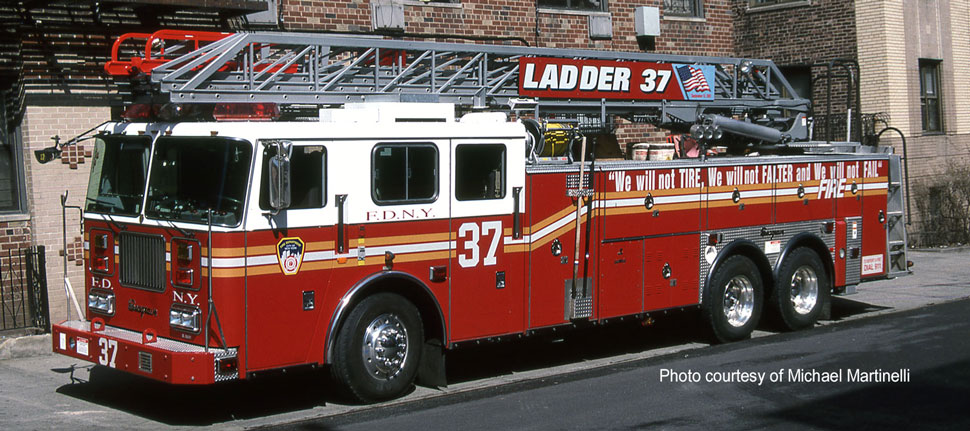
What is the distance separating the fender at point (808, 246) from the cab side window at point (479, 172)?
4.22m

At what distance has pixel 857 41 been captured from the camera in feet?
69.5

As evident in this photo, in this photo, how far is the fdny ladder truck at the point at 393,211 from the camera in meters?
8.20

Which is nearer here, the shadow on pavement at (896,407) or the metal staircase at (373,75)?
the shadow on pavement at (896,407)

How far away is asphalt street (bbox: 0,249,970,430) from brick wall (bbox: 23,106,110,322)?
1367 millimetres

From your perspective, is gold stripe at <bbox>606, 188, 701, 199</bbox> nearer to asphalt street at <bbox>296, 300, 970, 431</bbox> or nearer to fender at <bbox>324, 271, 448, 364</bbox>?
asphalt street at <bbox>296, 300, 970, 431</bbox>

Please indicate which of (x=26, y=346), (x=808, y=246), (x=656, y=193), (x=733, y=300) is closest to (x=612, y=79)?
(x=656, y=193)

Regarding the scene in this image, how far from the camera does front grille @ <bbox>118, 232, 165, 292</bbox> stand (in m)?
Result: 8.47

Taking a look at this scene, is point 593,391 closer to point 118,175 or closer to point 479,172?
point 479,172

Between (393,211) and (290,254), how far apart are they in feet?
3.41

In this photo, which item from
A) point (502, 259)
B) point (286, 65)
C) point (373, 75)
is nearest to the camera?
point (286, 65)

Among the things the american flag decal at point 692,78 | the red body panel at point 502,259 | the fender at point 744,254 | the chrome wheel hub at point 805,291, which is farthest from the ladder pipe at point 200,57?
the chrome wheel hub at point 805,291

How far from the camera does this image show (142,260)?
8.66 metres

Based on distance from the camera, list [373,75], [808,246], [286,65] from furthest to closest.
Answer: [808,246]
[373,75]
[286,65]

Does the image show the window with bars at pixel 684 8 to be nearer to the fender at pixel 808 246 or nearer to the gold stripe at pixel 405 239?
the fender at pixel 808 246
